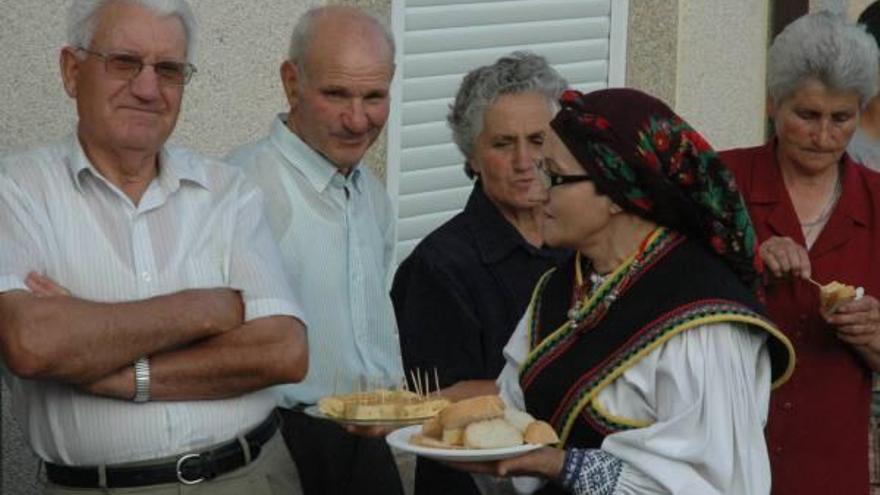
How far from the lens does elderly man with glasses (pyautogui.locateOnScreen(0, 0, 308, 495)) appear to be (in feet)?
15.3

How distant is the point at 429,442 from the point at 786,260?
1254 mm

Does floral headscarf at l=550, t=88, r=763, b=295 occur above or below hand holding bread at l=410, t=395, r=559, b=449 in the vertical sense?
above

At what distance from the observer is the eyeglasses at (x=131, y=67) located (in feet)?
16.1

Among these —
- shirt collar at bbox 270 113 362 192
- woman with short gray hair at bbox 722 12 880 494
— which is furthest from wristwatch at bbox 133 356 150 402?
woman with short gray hair at bbox 722 12 880 494

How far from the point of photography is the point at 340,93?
560 centimetres

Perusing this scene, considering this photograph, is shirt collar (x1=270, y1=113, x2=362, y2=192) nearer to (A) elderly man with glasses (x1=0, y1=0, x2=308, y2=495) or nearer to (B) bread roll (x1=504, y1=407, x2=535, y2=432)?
(A) elderly man with glasses (x1=0, y1=0, x2=308, y2=495)

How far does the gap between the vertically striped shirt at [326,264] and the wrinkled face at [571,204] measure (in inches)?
38.2

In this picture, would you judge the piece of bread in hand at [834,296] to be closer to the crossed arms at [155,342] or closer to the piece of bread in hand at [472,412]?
the piece of bread in hand at [472,412]

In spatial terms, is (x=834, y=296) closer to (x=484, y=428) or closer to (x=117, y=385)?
(x=484, y=428)

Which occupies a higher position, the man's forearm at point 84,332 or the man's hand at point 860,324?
the man's forearm at point 84,332

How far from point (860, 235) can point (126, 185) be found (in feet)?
6.74

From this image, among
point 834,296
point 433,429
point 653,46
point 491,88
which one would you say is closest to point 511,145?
point 491,88

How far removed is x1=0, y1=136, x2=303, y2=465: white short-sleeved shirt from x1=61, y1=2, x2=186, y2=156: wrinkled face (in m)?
0.08

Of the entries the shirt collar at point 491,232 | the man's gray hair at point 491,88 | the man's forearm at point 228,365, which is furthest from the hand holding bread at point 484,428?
the man's gray hair at point 491,88
